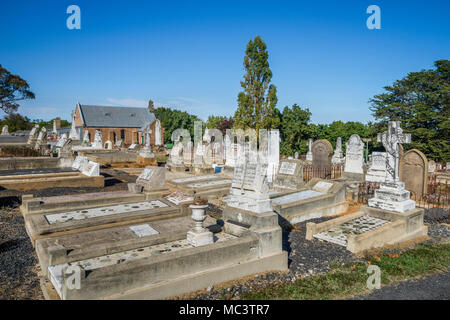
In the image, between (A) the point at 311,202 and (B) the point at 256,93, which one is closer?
(A) the point at 311,202

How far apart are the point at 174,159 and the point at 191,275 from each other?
15504 mm

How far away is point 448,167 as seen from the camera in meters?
21.8

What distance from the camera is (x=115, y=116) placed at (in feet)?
172

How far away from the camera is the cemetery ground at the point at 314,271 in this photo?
515cm

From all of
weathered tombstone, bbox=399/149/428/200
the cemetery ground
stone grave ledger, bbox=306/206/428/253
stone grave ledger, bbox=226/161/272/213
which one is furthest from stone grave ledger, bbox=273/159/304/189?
stone grave ledger, bbox=226/161/272/213

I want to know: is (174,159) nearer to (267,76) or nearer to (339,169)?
(339,169)

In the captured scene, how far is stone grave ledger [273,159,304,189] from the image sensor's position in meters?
13.5

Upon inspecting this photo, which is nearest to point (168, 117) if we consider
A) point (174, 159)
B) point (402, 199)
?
point (174, 159)

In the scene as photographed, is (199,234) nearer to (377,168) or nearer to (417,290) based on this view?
(417,290)

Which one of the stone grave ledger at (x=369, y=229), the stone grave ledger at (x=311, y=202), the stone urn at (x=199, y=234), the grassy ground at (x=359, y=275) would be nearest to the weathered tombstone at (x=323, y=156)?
the stone grave ledger at (x=311, y=202)

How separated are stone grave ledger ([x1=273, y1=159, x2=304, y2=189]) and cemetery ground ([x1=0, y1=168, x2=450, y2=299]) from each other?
5123 mm

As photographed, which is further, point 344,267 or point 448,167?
point 448,167

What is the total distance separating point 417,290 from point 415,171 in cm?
991

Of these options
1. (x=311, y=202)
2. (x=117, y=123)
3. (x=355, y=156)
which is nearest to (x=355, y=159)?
(x=355, y=156)
